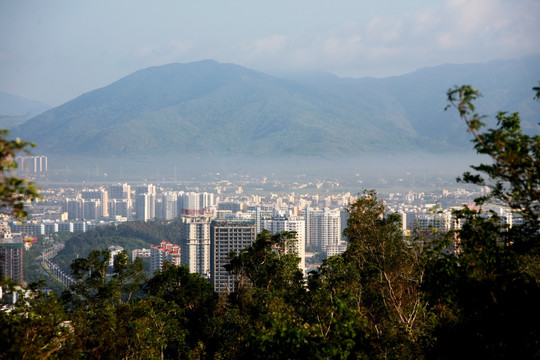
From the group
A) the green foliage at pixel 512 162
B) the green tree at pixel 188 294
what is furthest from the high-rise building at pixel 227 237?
the green foliage at pixel 512 162

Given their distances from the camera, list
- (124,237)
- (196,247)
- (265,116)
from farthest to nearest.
Answer: (265,116)
(124,237)
(196,247)

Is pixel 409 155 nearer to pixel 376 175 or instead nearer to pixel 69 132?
pixel 376 175

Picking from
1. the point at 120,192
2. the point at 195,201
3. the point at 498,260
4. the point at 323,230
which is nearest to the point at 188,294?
the point at 498,260

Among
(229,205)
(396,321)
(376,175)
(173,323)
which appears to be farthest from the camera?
(376,175)

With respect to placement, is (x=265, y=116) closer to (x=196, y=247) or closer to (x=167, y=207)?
(x=167, y=207)

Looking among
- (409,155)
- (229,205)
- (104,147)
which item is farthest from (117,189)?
(409,155)

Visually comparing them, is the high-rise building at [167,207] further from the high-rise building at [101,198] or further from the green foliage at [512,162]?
the green foliage at [512,162]
